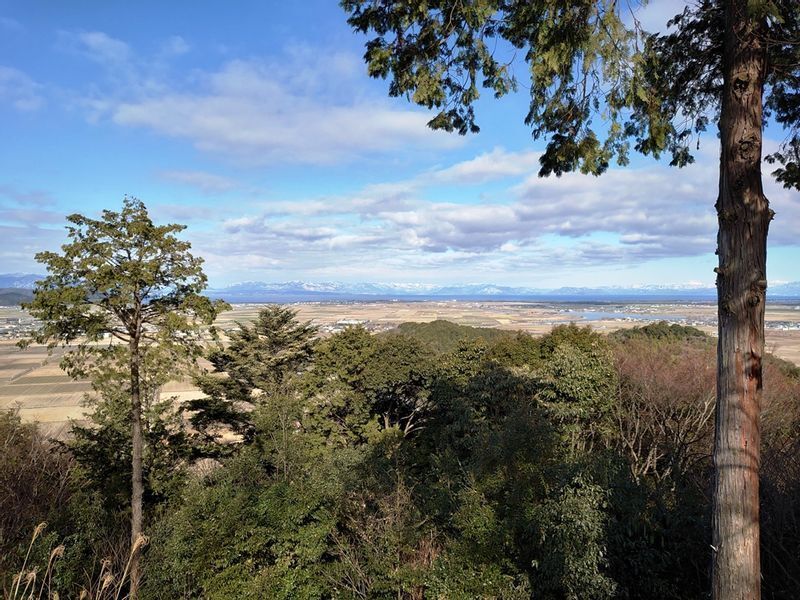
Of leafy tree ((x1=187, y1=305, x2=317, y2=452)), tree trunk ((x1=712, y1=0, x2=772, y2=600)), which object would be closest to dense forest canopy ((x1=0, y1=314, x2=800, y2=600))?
leafy tree ((x1=187, y1=305, x2=317, y2=452))

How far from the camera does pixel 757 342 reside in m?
3.37

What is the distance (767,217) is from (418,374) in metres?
18.4

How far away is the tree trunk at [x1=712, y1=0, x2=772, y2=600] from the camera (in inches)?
131

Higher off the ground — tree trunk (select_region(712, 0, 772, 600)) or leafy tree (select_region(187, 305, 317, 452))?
tree trunk (select_region(712, 0, 772, 600))

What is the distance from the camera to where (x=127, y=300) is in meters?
9.84

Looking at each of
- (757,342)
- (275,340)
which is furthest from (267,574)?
(275,340)

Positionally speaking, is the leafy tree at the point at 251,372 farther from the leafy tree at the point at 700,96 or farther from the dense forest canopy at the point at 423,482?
the leafy tree at the point at 700,96

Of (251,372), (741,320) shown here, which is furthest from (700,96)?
(251,372)

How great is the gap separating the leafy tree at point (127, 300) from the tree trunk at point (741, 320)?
10.1 metres

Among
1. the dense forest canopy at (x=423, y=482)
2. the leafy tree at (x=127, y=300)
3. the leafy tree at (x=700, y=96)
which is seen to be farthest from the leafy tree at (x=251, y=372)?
the leafy tree at (x=700, y=96)

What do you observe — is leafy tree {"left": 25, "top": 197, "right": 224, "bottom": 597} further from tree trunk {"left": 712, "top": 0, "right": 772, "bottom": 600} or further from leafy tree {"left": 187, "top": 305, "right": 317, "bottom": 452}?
tree trunk {"left": 712, "top": 0, "right": 772, "bottom": 600}

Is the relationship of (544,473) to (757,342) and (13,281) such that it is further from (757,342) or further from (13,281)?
(13,281)

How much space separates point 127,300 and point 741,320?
437 inches

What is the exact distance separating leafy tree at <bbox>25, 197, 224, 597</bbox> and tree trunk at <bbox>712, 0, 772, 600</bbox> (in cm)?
1005
